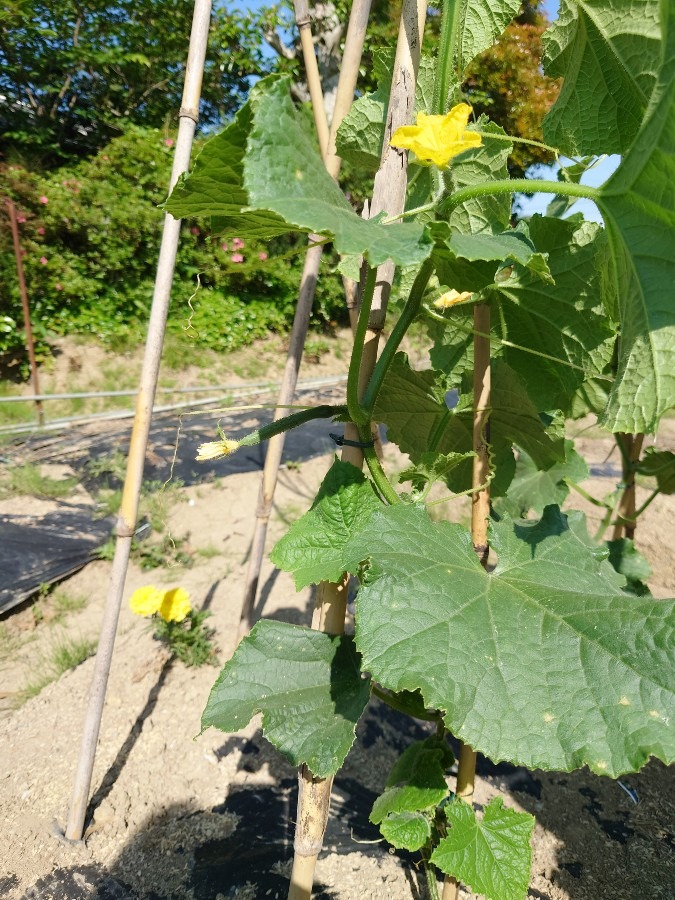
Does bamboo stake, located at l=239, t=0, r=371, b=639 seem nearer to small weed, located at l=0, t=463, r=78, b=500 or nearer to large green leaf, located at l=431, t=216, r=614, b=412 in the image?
large green leaf, located at l=431, t=216, r=614, b=412

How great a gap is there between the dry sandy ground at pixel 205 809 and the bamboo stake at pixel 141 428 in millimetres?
167

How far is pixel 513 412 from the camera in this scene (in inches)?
49.9

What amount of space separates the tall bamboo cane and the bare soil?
25 cm

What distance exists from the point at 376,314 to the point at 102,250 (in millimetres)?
8547

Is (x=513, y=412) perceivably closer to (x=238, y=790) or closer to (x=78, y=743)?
(x=238, y=790)

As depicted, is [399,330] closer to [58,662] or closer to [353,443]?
[353,443]

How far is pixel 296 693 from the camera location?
950 mm

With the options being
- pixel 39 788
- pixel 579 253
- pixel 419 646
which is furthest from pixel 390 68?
pixel 39 788

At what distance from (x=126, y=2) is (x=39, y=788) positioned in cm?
1183

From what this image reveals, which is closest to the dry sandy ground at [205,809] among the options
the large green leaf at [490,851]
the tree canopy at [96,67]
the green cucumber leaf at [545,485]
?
the large green leaf at [490,851]

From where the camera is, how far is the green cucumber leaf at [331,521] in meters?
0.95

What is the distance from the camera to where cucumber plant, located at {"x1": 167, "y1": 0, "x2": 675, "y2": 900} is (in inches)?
24.9

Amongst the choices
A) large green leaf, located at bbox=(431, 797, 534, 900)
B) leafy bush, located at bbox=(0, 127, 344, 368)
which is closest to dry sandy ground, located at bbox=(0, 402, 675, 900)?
large green leaf, located at bbox=(431, 797, 534, 900)

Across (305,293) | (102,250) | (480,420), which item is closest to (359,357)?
A: (480,420)
